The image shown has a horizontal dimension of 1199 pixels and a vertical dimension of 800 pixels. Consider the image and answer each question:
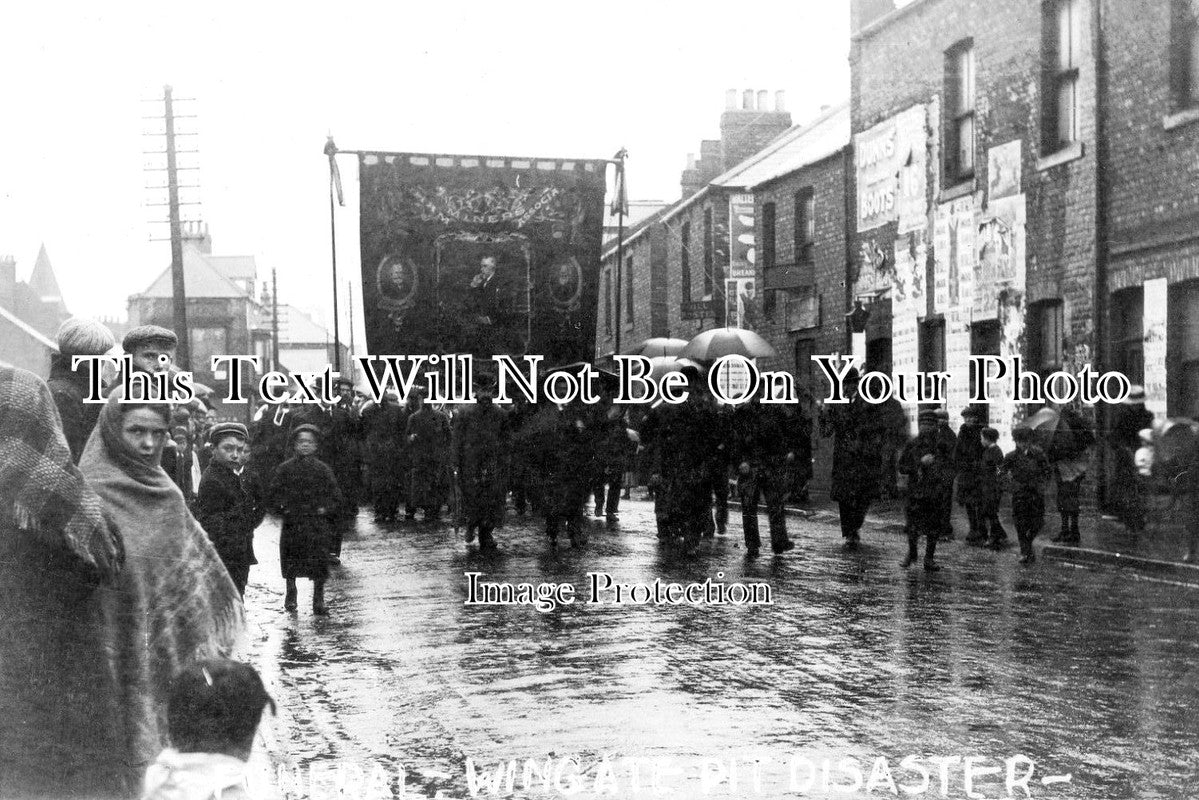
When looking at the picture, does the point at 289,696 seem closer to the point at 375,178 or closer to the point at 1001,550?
the point at 375,178

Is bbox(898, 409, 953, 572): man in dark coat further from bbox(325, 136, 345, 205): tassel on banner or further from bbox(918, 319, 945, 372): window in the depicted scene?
bbox(325, 136, 345, 205): tassel on banner

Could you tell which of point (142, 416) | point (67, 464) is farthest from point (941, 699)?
point (67, 464)

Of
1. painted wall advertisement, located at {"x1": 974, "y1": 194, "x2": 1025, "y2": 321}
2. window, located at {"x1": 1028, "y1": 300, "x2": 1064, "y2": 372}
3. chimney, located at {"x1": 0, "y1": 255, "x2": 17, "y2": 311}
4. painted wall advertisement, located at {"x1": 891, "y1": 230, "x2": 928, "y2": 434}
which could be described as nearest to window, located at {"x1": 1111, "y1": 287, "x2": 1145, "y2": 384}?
window, located at {"x1": 1028, "y1": 300, "x2": 1064, "y2": 372}

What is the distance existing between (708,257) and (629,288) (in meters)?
1.12

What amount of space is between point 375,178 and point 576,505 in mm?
3878

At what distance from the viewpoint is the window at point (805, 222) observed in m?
18.6

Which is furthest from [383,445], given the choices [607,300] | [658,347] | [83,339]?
[83,339]

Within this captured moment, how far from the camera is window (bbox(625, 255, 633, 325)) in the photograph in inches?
570

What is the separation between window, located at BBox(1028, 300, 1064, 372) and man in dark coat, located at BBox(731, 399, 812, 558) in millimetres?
3915

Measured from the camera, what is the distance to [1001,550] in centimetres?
1442

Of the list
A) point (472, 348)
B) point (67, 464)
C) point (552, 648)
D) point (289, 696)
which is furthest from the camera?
point (472, 348)

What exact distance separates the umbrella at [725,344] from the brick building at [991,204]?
2.47m

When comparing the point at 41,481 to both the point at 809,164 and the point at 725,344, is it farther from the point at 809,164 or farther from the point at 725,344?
the point at 809,164

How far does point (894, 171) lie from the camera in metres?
18.1
